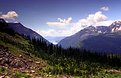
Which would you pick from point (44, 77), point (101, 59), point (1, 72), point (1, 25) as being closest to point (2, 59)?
point (1, 72)

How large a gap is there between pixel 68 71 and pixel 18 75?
560 inches

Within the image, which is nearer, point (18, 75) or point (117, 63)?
point (18, 75)

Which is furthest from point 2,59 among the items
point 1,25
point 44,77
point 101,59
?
point 101,59

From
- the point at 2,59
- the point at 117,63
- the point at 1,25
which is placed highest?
the point at 1,25

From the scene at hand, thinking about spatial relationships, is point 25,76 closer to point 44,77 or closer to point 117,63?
point 44,77

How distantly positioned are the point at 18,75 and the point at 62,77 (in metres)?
7.24

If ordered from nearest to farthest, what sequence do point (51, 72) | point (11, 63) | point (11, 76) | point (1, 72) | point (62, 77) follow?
1. point (11, 76)
2. point (1, 72)
3. point (62, 77)
4. point (51, 72)
5. point (11, 63)

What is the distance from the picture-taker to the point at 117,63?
16800 centimetres

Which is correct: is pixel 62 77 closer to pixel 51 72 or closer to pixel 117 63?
pixel 51 72

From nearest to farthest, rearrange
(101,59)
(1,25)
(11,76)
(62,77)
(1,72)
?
(11,76) < (1,72) < (62,77) < (1,25) < (101,59)

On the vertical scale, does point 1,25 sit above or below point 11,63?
above

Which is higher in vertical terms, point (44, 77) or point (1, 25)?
point (1, 25)

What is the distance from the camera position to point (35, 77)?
3266 centimetres

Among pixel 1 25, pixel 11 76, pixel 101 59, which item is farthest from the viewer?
pixel 101 59
